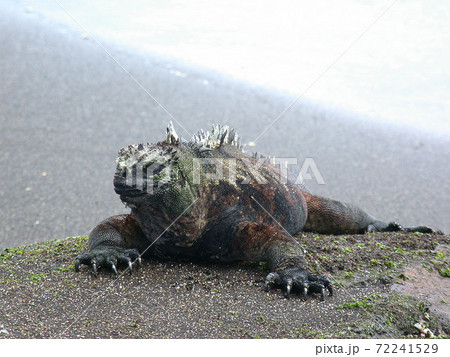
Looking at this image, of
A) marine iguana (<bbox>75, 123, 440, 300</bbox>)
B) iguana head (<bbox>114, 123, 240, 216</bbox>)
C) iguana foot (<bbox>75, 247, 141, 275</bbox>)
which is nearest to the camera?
iguana head (<bbox>114, 123, 240, 216</bbox>)

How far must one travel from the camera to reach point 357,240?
22.9 ft

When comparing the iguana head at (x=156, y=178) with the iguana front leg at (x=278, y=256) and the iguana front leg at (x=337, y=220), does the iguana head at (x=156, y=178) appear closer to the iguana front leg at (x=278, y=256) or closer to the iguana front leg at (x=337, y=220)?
the iguana front leg at (x=278, y=256)

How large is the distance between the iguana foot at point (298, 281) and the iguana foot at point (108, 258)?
131 centimetres

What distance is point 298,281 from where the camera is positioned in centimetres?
544

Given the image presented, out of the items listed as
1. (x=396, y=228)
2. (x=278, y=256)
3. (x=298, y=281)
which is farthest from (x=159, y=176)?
(x=396, y=228)

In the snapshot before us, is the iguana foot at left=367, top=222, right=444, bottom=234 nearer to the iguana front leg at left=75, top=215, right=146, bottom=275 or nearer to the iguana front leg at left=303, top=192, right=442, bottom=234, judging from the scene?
the iguana front leg at left=303, top=192, right=442, bottom=234

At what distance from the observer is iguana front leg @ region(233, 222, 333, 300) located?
5.43 metres

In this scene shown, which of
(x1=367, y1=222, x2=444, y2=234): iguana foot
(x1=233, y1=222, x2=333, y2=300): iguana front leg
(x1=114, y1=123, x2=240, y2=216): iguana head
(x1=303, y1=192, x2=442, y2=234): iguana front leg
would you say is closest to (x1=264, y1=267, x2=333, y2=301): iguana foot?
(x1=233, y1=222, x2=333, y2=300): iguana front leg

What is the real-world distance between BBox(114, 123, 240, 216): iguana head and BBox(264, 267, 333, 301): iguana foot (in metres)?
1.04

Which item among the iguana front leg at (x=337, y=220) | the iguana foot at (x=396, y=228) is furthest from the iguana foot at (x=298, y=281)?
the iguana foot at (x=396, y=228)

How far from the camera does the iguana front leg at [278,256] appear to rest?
5.43m

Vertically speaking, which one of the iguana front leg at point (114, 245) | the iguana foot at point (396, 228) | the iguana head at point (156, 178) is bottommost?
the iguana foot at point (396, 228)
